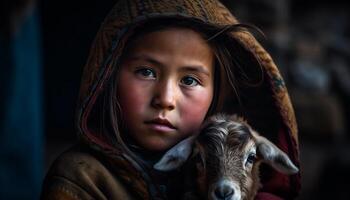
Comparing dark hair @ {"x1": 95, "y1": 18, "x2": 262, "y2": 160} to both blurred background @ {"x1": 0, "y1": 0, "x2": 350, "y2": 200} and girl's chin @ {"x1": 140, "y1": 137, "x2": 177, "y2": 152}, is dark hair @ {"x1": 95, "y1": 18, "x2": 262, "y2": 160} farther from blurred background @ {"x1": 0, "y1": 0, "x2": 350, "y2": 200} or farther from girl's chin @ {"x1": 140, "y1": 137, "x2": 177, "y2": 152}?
blurred background @ {"x1": 0, "y1": 0, "x2": 350, "y2": 200}

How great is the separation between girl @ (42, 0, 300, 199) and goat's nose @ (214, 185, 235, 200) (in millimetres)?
250

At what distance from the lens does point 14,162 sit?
570 centimetres

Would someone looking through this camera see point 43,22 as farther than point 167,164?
Yes

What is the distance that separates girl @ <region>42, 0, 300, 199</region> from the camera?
8.09 feet

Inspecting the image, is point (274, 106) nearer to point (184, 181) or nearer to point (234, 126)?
point (234, 126)

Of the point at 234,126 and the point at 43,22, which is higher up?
the point at 234,126

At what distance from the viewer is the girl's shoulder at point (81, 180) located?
7.94 ft

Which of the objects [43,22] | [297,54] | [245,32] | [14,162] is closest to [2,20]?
[14,162]

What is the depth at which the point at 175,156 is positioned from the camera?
95.6 inches

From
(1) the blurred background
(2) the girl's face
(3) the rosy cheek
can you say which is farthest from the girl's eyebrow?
(1) the blurred background

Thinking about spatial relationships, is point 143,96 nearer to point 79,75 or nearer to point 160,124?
point 160,124

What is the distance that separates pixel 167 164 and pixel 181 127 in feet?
0.59

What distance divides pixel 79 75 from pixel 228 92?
5.24 meters

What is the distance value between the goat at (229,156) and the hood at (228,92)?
20 cm
